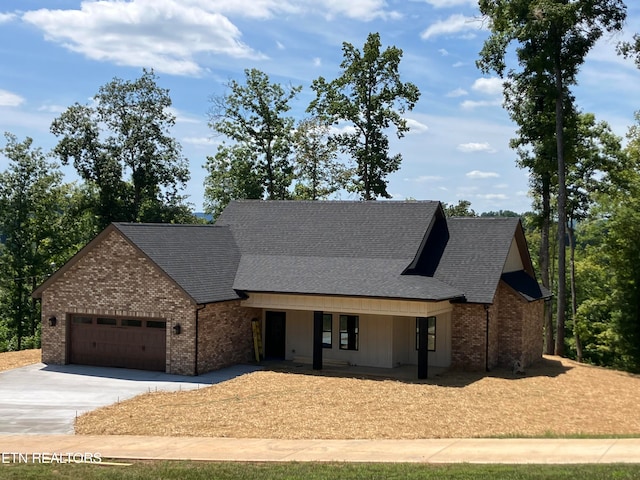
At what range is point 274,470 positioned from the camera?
1262cm

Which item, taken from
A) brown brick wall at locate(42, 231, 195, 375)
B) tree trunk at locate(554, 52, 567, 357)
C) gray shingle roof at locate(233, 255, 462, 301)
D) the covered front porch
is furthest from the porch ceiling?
tree trunk at locate(554, 52, 567, 357)

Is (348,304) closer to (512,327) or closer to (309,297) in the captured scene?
(309,297)

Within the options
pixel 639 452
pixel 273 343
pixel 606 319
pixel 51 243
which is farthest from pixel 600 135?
pixel 51 243

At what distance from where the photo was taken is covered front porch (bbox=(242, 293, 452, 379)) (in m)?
25.2

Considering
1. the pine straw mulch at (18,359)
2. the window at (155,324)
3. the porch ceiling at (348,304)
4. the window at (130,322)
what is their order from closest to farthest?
the porch ceiling at (348,304), the window at (155,324), the window at (130,322), the pine straw mulch at (18,359)

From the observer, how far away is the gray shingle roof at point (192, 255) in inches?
972

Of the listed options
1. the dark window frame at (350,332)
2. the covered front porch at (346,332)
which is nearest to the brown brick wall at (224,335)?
the covered front porch at (346,332)

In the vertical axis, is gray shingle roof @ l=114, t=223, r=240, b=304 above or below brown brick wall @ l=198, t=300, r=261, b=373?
above

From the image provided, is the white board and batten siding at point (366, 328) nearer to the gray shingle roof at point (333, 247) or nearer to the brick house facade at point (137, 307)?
the gray shingle roof at point (333, 247)

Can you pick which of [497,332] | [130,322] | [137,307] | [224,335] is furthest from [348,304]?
[130,322]

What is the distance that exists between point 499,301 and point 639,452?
13272 millimetres

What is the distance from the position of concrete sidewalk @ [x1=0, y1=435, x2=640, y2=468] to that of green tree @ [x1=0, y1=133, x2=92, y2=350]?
3110cm

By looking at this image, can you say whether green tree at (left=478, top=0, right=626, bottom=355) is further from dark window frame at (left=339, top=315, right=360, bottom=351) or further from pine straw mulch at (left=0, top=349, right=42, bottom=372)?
pine straw mulch at (left=0, top=349, right=42, bottom=372)

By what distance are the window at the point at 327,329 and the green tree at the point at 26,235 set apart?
23.7 metres
